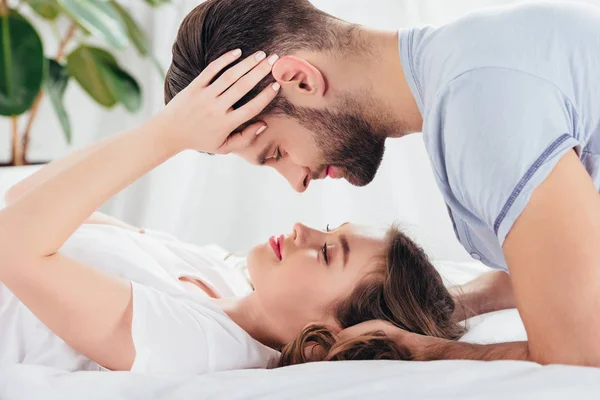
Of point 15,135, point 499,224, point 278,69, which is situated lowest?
point 15,135

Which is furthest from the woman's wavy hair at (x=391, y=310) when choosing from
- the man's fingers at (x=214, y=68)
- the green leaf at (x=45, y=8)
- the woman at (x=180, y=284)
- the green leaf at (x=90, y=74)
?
the green leaf at (x=45, y=8)

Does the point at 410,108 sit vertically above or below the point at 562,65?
below

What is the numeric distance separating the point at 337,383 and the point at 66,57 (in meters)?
2.18

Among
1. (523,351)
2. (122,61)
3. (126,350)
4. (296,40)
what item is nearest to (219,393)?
(126,350)

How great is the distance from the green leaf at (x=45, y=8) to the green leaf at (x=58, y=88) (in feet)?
0.55

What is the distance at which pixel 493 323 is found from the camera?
1550 millimetres

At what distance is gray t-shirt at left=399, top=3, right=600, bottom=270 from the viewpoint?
39.2 inches

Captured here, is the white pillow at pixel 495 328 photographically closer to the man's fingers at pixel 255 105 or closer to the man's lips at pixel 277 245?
the man's lips at pixel 277 245

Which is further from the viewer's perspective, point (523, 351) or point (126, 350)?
point (126, 350)

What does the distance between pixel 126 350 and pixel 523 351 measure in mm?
641

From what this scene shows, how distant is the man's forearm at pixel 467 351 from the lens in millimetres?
1104

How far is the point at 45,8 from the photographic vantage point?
279cm

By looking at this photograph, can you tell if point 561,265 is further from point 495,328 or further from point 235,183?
point 235,183

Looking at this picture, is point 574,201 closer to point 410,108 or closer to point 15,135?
point 410,108
